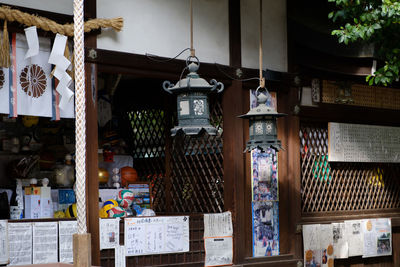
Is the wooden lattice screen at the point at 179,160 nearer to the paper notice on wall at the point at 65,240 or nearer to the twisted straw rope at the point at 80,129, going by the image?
the paper notice on wall at the point at 65,240

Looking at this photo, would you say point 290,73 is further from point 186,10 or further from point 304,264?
point 304,264

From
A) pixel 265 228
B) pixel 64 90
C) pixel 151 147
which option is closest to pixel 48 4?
pixel 64 90

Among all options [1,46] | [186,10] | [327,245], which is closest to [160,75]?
[186,10]

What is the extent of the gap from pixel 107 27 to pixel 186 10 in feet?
4.93

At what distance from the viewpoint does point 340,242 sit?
1086 cm

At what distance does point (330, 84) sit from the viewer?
11.0 m

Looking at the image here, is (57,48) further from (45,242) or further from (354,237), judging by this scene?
(354,237)

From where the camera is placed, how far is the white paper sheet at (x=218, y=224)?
919 centimetres

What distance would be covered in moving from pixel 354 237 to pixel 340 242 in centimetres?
39

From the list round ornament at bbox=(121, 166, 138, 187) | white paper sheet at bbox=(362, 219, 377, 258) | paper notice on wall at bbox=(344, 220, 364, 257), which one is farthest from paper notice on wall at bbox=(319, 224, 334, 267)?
round ornament at bbox=(121, 166, 138, 187)

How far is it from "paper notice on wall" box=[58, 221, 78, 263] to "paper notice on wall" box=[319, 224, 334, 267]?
14.9 feet

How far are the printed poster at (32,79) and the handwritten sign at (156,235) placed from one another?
1991 mm

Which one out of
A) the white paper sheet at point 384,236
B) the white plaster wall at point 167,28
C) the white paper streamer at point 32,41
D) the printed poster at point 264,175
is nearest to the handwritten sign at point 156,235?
the printed poster at point 264,175

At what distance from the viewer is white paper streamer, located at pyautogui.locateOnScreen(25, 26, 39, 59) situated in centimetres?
732
